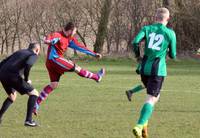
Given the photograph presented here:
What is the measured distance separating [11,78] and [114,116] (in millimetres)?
2700

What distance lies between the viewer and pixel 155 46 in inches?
394

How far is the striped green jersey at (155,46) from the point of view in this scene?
10016 mm

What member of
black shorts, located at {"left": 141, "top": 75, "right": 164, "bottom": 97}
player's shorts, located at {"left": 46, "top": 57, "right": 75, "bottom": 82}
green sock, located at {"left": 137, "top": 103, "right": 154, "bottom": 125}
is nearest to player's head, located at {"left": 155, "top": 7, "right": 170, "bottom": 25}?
black shorts, located at {"left": 141, "top": 75, "right": 164, "bottom": 97}

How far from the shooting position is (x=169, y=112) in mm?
13953

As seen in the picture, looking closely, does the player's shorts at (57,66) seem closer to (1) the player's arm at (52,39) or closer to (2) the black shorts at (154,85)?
(1) the player's arm at (52,39)

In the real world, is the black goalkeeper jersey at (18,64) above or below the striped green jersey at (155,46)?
below

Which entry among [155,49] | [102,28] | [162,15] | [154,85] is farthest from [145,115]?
[102,28]

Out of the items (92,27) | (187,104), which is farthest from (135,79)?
(92,27)

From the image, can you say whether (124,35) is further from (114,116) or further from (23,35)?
(114,116)

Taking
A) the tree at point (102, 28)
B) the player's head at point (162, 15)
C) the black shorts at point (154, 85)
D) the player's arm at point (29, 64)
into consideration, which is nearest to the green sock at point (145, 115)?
the black shorts at point (154, 85)

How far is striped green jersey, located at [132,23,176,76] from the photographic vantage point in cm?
1002

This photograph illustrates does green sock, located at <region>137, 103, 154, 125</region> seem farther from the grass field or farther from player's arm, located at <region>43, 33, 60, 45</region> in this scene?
player's arm, located at <region>43, 33, 60, 45</region>

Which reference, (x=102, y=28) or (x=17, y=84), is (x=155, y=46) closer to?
(x=17, y=84)

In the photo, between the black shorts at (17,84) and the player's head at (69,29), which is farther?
the player's head at (69,29)
